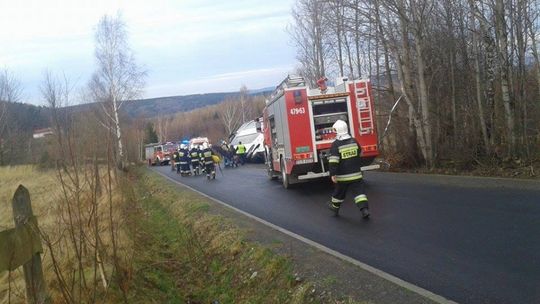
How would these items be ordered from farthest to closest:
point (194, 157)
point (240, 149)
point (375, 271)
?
point (240, 149) → point (194, 157) → point (375, 271)

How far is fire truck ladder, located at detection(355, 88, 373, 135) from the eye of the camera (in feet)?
46.4

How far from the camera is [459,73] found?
18.8 m

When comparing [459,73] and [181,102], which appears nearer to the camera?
[459,73]

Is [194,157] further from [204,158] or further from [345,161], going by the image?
[345,161]

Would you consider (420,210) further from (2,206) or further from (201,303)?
(2,206)

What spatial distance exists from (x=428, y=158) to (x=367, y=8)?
18.3 ft

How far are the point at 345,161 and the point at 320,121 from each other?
5183mm

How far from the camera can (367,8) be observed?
58.4ft

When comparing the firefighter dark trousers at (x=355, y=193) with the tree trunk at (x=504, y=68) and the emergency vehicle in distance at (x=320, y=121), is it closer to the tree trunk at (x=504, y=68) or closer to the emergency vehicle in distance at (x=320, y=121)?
the emergency vehicle in distance at (x=320, y=121)

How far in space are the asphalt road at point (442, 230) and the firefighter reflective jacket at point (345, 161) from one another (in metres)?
0.82

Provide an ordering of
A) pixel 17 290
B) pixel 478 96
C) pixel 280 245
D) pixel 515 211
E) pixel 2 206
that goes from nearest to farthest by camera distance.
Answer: pixel 17 290 → pixel 280 245 → pixel 515 211 → pixel 2 206 → pixel 478 96

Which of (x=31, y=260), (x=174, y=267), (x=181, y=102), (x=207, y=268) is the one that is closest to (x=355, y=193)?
(x=207, y=268)

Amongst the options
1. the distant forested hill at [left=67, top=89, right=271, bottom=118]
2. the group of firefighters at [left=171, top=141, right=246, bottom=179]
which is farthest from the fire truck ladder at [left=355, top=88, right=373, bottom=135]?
the distant forested hill at [left=67, top=89, right=271, bottom=118]

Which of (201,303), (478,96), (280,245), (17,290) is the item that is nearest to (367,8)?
(478,96)
